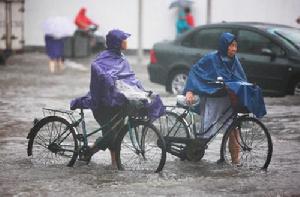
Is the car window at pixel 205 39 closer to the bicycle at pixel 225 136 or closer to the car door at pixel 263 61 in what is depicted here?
the car door at pixel 263 61

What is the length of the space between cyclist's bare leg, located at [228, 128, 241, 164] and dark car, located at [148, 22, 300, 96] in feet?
17.9

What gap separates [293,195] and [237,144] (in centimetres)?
140

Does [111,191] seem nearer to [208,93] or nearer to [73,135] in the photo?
[73,135]

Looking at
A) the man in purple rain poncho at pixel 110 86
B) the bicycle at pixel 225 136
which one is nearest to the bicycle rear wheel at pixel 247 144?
the bicycle at pixel 225 136

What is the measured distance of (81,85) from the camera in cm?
1783

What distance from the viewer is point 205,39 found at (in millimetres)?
15008

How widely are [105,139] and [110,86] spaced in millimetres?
690

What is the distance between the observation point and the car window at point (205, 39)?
14.8 m

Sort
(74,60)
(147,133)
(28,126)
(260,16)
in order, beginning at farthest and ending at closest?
(260,16)
(74,60)
(28,126)
(147,133)

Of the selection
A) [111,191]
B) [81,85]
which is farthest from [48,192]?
[81,85]

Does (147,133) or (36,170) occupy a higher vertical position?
(147,133)

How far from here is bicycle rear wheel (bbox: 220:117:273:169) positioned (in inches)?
330

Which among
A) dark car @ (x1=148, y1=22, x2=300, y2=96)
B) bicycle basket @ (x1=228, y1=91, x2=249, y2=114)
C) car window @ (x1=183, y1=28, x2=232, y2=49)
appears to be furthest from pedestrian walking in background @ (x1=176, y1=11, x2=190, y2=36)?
bicycle basket @ (x1=228, y1=91, x2=249, y2=114)

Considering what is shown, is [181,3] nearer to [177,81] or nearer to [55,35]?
[55,35]
